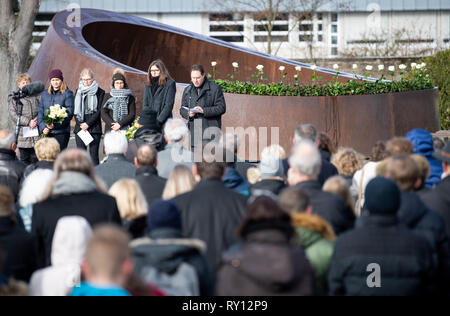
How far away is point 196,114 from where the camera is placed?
984 cm

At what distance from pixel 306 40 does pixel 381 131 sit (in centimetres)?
1917

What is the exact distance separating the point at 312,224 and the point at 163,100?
18.4 ft

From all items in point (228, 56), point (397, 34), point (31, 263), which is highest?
point (397, 34)

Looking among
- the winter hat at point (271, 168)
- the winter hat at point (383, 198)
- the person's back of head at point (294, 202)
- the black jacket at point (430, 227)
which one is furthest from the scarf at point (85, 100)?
the winter hat at point (383, 198)

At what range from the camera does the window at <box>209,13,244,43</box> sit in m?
31.5

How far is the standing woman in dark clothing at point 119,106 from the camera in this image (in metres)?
9.97

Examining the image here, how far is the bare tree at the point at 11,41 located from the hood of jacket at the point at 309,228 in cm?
1184

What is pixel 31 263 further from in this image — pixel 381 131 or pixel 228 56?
pixel 228 56

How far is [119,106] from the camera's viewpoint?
10.0 meters

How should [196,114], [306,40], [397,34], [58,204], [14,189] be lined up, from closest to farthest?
[58,204] → [14,189] → [196,114] → [397,34] → [306,40]

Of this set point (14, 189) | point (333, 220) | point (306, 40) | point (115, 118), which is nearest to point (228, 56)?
point (115, 118)

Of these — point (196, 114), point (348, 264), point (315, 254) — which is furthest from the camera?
point (196, 114)

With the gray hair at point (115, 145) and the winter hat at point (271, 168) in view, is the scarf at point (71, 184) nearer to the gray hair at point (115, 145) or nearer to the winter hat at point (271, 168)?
the winter hat at point (271, 168)

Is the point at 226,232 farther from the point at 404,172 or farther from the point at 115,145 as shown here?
the point at 115,145
